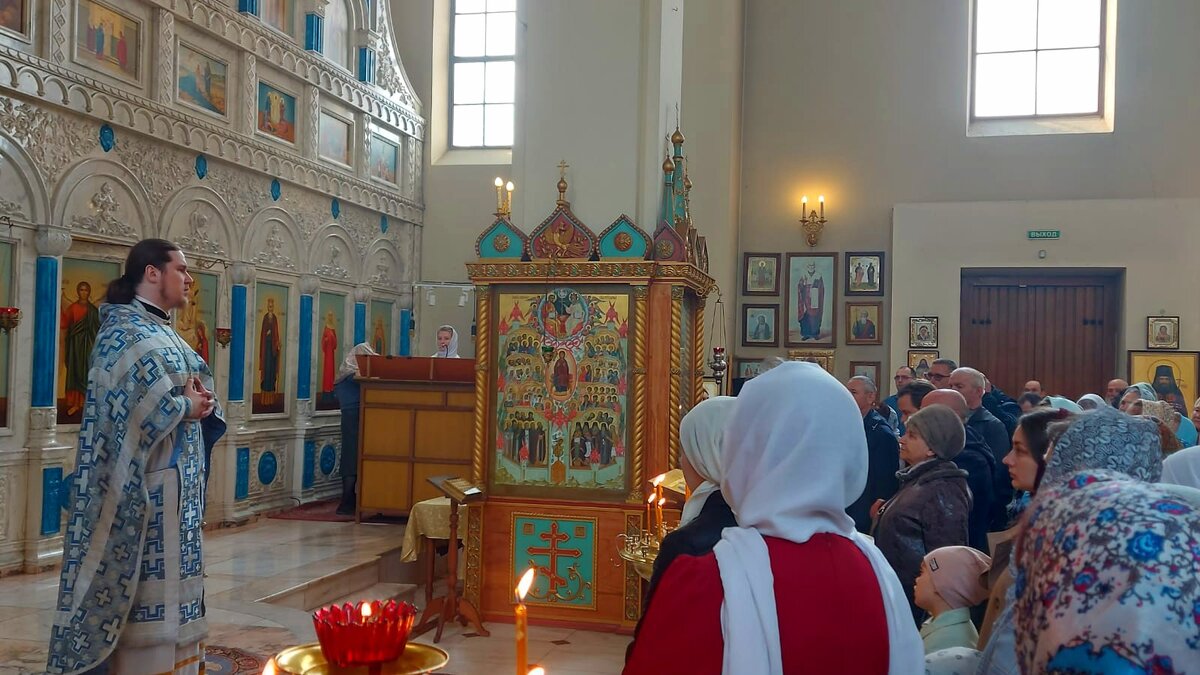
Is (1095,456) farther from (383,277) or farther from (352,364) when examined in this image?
(383,277)

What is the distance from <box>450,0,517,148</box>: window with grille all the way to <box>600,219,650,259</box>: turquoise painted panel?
7.70 metres

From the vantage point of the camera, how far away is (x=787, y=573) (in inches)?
65.9

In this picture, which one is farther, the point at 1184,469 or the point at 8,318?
the point at 8,318

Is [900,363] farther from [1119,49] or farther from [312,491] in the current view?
[312,491]

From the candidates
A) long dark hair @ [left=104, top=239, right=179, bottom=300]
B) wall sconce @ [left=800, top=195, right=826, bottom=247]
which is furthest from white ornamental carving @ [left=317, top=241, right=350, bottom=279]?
long dark hair @ [left=104, top=239, right=179, bottom=300]

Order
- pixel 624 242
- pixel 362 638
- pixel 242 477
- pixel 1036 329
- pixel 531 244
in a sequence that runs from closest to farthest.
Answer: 1. pixel 362 638
2. pixel 624 242
3. pixel 531 244
4. pixel 242 477
5. pixel 1036 329

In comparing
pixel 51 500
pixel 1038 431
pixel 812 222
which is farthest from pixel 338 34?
pixel 1038 431

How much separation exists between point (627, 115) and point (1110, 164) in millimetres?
7384

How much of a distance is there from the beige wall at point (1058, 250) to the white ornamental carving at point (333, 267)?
6.21 metres

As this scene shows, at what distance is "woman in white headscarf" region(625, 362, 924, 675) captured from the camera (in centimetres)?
162

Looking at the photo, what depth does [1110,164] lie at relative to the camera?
11562mm

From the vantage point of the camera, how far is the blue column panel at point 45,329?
7.43 meters

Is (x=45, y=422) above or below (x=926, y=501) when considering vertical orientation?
below

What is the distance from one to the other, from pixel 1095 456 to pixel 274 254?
9.43m
